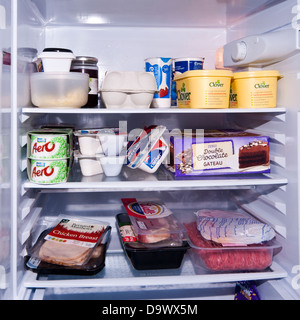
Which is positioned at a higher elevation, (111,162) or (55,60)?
(55,60)

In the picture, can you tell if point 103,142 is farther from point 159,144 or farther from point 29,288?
point 29,288

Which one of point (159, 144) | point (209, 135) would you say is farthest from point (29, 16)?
point (209, 135)

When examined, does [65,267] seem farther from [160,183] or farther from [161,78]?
[161,78]

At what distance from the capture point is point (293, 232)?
4.49ft

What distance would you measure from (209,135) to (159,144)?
20cm

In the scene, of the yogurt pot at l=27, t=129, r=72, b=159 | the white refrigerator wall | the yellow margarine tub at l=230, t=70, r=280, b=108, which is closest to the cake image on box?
the yellow margarine tub at l=230, t=70, r=280, b=108

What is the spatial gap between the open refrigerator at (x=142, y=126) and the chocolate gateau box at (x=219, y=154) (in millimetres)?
49

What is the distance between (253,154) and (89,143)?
618 millimetres

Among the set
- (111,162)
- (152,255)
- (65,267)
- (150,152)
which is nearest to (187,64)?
(150,152)

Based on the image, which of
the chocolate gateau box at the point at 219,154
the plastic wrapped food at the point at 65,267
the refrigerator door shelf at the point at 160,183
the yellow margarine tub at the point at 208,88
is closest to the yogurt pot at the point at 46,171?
the refrigerator door shelf at the point at 160,183

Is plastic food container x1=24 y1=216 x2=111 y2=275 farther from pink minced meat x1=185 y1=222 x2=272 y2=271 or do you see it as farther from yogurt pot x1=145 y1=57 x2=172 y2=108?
yogurt pot x1=145 y1=57 x2=172 y2=108

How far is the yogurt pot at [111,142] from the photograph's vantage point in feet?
4.78

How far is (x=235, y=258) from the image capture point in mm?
1403

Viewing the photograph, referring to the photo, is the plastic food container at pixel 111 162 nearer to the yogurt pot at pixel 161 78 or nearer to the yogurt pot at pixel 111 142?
the yogurt pot at pixel 111 142
